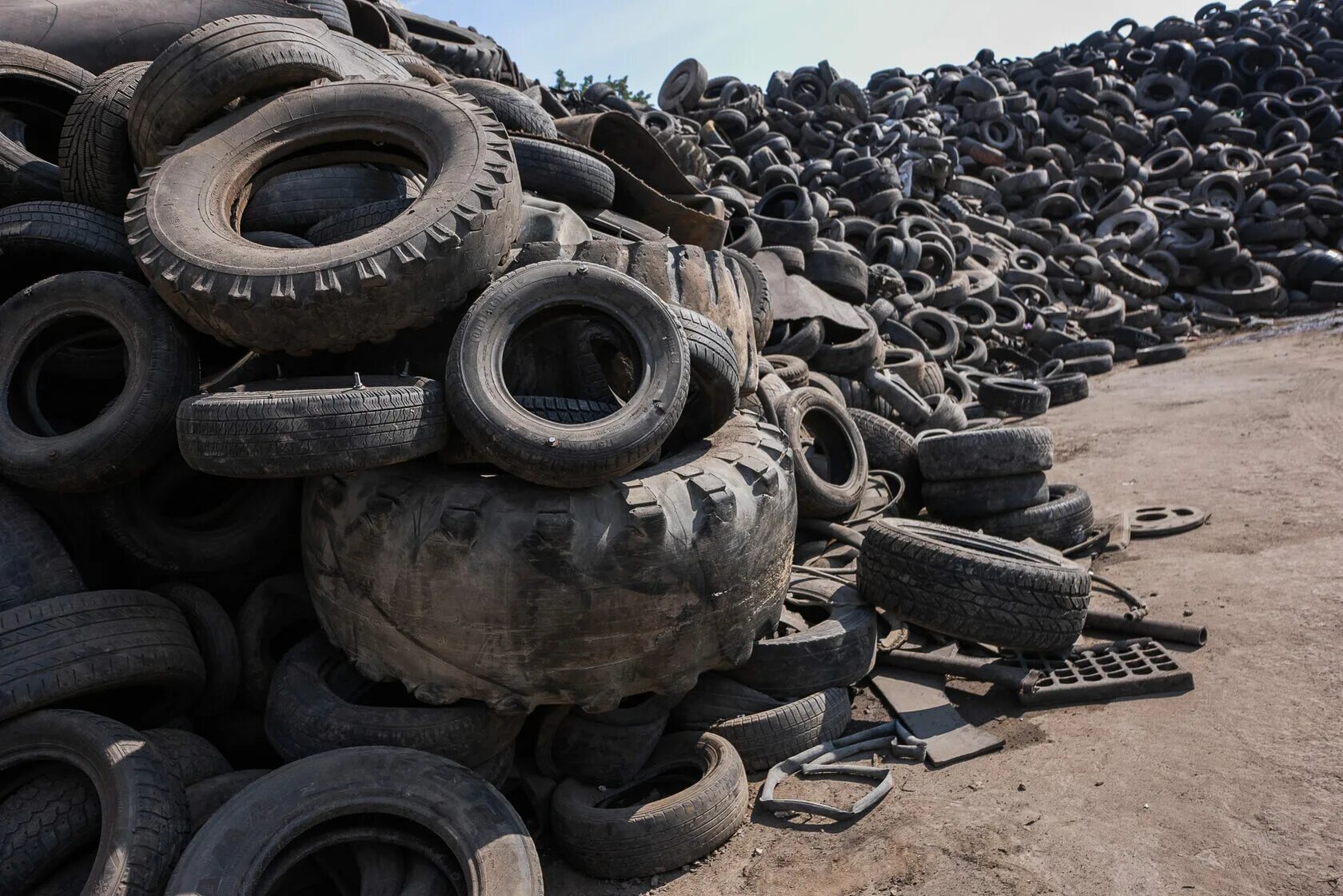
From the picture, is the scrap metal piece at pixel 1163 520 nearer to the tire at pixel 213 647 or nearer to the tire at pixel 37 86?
the tire at pixel 213 647

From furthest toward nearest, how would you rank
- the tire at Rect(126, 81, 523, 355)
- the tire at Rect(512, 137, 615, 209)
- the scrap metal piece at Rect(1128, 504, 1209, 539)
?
the scrap metal piece at Rect(1128, 504, 1209, 539) < the tire at Rect(512, 137, 615, 209) < the tire at Rect(126, 81, 523, 355)

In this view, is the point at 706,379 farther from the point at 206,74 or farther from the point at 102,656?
the point at 206,74

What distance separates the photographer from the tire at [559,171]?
544 centimetres

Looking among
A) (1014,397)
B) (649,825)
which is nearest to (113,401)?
(649,825)

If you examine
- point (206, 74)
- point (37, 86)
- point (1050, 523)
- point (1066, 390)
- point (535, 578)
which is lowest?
point (1066, 390)

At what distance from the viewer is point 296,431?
2871 millimetres

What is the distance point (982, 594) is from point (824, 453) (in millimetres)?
2406

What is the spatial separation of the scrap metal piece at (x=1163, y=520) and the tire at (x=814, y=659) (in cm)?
272

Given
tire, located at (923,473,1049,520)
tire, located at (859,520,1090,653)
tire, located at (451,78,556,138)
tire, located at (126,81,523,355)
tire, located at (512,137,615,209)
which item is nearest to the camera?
tire, located at (126,81,523,355)

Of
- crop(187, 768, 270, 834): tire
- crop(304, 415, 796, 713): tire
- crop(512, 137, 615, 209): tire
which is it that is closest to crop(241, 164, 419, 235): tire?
crop(512, 137, 615, 209): tire

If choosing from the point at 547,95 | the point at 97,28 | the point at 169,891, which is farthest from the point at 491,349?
the point at 547,95

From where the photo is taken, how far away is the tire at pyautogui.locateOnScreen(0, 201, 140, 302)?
381 centimetres

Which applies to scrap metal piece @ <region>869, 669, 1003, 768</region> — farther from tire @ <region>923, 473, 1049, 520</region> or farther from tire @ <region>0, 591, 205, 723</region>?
tire @ <region>0, 591, 205, 723</region>

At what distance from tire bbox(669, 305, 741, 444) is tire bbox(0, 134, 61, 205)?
3210mm
